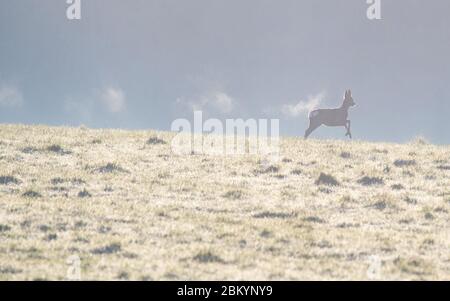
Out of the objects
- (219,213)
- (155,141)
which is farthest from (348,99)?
(219,213)

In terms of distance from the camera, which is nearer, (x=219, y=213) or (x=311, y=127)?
(x=219, y=213)

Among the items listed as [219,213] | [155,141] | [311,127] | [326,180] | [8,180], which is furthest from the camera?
[311,127]

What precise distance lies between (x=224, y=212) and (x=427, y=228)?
5.39 m

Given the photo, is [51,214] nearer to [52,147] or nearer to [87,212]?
[87,212]

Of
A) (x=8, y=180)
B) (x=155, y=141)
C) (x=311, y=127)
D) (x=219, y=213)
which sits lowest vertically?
(x=219, y=213)

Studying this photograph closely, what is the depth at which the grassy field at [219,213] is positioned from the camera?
14031 millimetres

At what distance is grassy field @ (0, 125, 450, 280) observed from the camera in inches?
552

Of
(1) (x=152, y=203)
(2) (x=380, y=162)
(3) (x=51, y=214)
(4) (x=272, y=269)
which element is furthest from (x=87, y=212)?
(2) (x=380, y=162)

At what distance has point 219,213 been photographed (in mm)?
18375

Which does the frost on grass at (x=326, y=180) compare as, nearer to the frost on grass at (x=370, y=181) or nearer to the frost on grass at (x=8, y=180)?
the frost on grass at (x=370, y=181)

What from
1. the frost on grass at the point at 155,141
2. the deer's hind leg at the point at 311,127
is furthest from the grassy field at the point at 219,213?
the deer's hind leg at the point at 311,127

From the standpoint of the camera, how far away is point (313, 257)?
14797mm

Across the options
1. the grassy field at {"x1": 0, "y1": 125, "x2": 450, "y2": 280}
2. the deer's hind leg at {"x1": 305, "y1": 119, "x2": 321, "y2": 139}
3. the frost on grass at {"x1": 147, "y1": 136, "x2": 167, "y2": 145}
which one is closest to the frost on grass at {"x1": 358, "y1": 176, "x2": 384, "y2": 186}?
the grassy field at {"x1": 0, "y1": 125, "x2": 450, "y2": 280}

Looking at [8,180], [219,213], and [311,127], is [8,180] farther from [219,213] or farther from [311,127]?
[311,127]
